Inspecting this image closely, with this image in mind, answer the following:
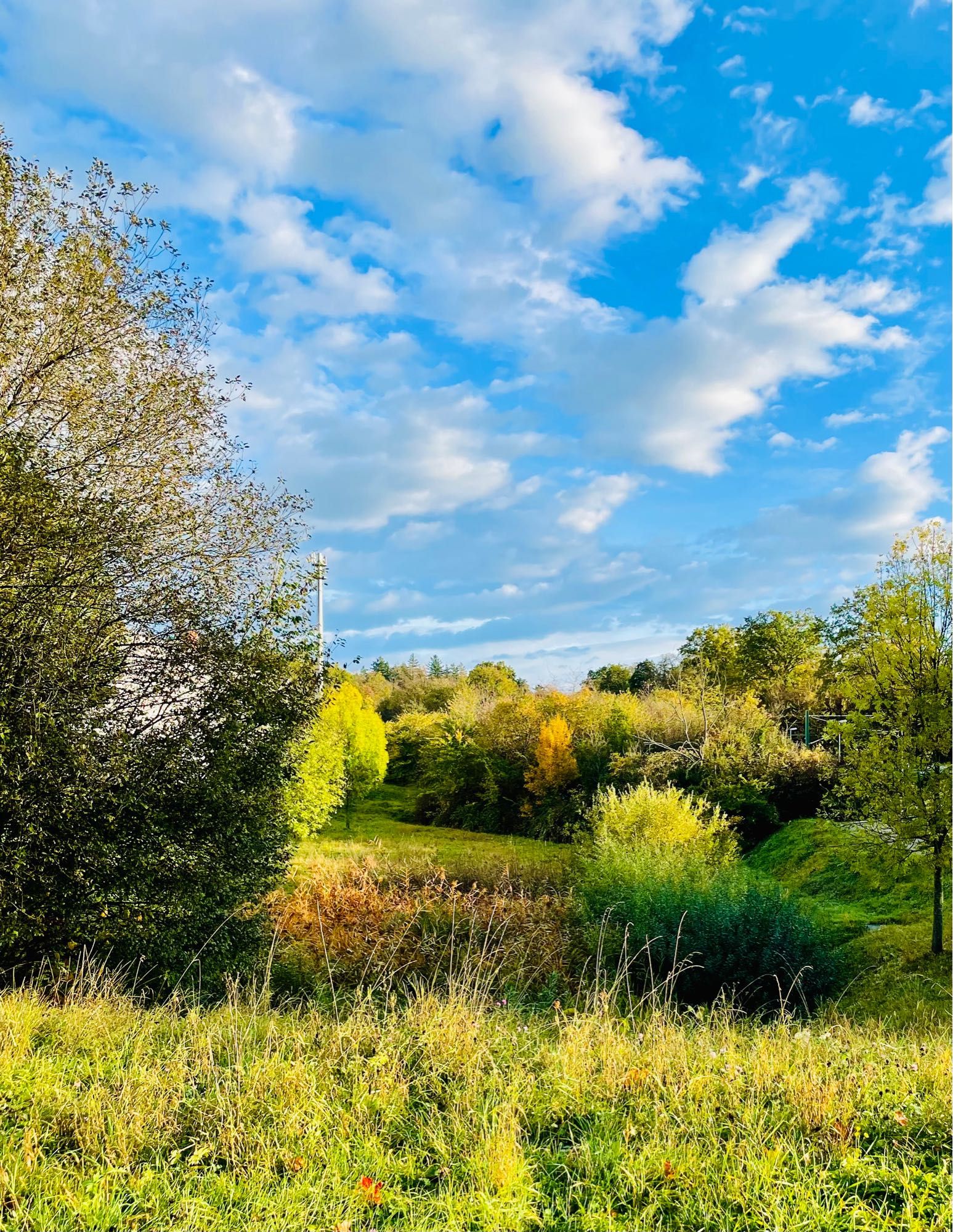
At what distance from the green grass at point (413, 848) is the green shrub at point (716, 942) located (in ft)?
12.7

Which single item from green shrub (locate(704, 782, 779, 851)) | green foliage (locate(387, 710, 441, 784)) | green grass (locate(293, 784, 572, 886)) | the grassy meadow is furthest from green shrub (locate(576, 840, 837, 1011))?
green foliage (locate(387, 710, 441, 784))

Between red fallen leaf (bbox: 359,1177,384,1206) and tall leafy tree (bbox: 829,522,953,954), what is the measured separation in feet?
28.9

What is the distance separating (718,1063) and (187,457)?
7.85m

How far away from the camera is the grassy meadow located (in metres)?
2.95

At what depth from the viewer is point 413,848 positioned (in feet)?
59.9

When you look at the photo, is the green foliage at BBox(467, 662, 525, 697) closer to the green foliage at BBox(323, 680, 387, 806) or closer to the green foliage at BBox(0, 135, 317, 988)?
the green foliage at BBox(323, 680, 387, 806)

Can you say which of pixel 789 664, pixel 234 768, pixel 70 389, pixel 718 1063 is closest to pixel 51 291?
pixel 70 389

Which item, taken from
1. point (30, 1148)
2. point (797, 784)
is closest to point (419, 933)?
point (30, 1148)

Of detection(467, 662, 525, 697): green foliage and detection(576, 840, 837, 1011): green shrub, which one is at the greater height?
detection(467, 662, 525, 697): green foliage

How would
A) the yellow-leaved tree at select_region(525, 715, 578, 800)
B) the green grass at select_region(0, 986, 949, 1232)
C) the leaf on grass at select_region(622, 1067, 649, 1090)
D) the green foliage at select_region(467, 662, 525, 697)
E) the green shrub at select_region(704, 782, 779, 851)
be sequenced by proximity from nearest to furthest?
the green grass at select_region(0, 986, 949, 1232) → the leaf on grass at select_region(622, 1067, 649, 1090) → the green shrub at select_region(704, 782, 779, 851) → the yellow-leaved tree at select_region(525, 715, 578, 800) → the green foliage at select_region(467, 662, 525, 697)

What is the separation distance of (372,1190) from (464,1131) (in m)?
0.54

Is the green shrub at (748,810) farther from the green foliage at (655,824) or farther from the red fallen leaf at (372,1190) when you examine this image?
the red fallen leaf at (372,1190)

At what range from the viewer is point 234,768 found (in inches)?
321

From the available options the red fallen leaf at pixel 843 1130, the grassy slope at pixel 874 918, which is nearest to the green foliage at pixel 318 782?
the grassy slope at pixel 874 918
